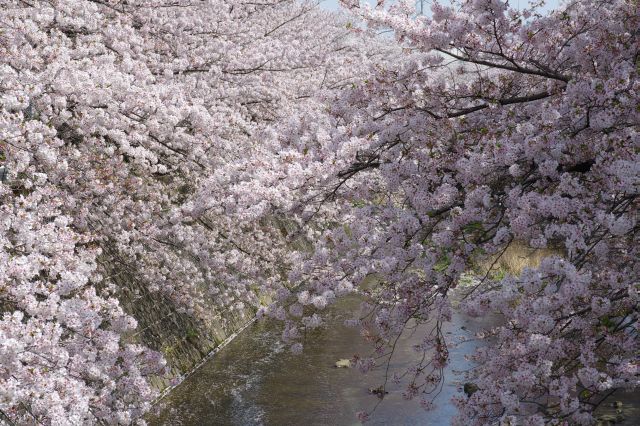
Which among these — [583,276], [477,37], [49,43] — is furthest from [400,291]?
[49,43]

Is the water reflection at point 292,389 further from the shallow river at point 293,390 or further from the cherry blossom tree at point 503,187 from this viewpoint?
the cherry blossom tree at point 503,187

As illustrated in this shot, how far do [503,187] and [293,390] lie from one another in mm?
5284

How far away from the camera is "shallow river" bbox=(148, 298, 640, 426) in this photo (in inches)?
323

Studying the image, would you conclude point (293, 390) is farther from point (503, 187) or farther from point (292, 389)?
point (503, 187)

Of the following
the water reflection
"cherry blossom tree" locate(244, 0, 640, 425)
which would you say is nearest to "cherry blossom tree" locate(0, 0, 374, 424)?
the water reflection

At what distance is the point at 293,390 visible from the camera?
9.16 metres

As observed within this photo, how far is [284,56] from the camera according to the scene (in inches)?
516

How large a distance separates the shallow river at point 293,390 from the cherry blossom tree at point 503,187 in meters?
1.95

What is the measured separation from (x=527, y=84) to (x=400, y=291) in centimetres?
251

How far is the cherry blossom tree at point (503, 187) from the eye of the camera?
4.07 m

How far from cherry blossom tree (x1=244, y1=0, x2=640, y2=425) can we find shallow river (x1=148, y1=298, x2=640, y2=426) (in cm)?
195

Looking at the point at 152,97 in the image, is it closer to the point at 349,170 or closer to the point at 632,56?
the point at 349,170

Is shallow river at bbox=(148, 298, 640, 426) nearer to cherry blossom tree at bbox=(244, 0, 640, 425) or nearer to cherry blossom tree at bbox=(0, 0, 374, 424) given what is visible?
cherry blossom tree at bbox=(0, 0, 374, 424)

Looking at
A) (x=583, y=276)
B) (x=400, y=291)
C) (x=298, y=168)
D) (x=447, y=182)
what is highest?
(x=298, y=168)
